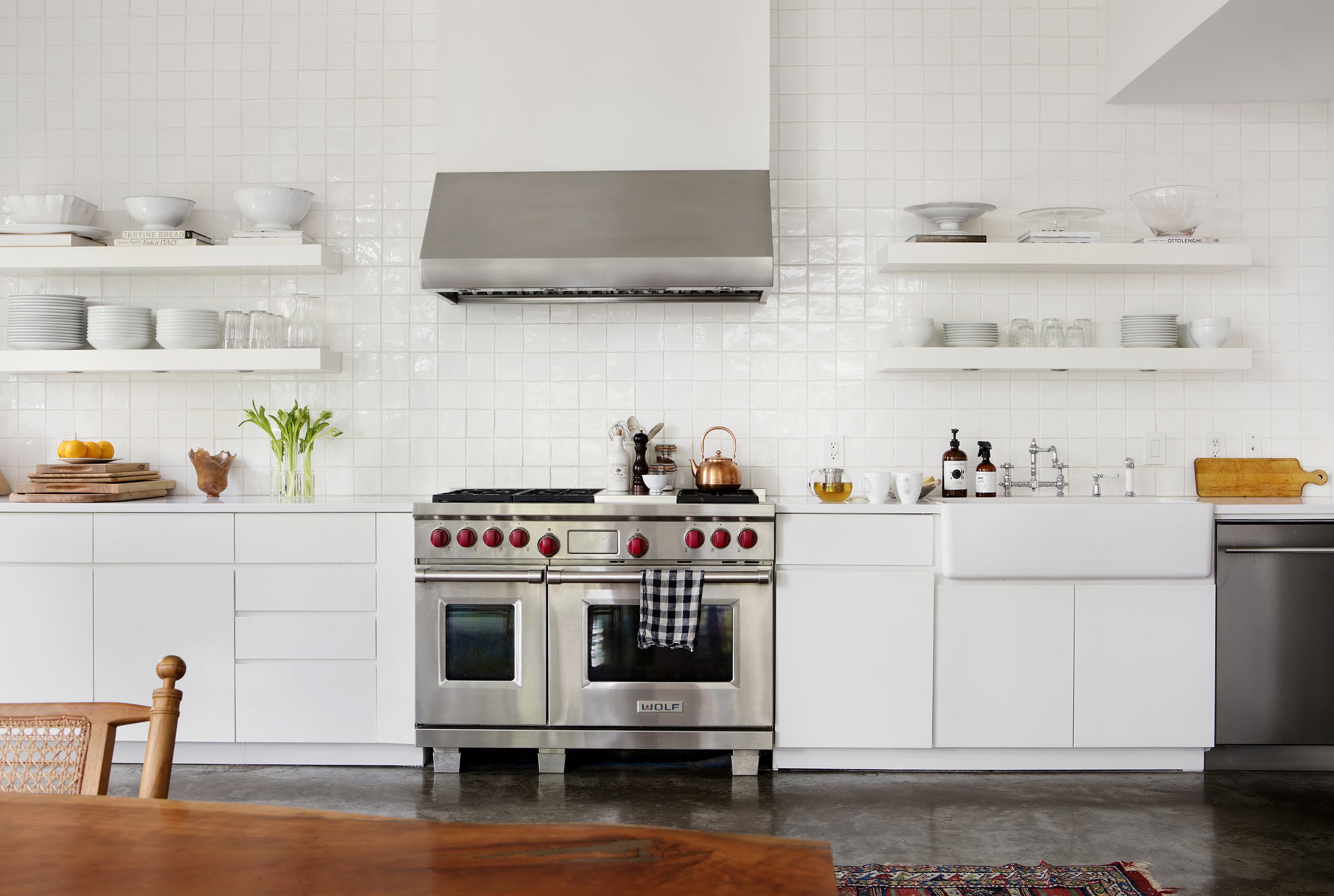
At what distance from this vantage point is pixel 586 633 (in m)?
3.33

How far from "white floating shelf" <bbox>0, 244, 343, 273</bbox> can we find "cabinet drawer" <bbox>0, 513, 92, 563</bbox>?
1011mm

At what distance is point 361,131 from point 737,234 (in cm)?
172

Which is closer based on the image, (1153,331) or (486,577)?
(486,577)

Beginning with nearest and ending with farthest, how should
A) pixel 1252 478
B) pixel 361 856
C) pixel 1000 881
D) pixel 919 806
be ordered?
pixel 361 856 < pixel 1000 881 < pixel 919 806 < pixel 1252 478

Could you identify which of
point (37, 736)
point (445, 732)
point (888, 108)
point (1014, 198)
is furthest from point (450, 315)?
point (37, 736)

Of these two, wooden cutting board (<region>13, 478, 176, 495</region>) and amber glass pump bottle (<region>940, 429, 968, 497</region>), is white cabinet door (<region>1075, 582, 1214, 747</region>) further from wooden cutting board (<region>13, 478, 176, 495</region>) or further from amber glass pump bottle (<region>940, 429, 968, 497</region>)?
wooden cutting board (<region>13, 478, 176, 495</region>)

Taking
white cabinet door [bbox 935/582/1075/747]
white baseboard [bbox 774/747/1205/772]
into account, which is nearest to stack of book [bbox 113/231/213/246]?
white baseboard [bbox 774/747/1205/772]

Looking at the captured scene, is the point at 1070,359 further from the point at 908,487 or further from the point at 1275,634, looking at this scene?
the point at 1275,634

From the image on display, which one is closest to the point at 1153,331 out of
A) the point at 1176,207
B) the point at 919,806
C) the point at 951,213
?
the point at 1176,207

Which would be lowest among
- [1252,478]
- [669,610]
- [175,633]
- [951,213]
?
[175,633]

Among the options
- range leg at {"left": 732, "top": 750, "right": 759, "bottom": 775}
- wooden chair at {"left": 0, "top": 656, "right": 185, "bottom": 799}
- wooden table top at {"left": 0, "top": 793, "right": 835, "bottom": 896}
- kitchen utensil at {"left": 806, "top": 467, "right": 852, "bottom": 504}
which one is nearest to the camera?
wooden table top at {"left": 0, "top": 793, "right": 835, "bottom": 896}

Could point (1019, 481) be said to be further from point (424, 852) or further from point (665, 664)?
point (424, 852)

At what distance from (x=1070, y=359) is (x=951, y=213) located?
0.74 m

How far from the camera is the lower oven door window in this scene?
3.33 metres
